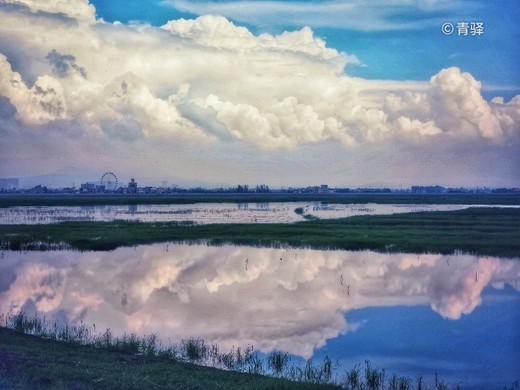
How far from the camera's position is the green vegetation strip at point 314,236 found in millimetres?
22375

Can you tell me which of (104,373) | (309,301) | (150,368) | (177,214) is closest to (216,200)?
(177,214)

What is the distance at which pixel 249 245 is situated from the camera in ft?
78.0

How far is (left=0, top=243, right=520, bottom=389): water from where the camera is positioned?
9.62 m

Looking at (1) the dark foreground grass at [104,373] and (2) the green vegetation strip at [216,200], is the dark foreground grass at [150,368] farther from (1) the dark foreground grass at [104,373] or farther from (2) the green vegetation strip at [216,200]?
(2) the green vegetation strip at [216,200]

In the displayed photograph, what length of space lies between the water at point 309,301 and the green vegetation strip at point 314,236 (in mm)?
1917

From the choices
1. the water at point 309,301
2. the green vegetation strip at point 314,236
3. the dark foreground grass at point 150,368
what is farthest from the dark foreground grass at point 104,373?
the green vegetation strip at point 314,236

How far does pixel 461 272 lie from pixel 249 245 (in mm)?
9416

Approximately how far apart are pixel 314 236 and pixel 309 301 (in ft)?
40.4

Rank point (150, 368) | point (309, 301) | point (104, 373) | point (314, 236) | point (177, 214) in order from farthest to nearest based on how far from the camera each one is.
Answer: point (177, 214)
point (314, 236)
point (309, 301)
point (150, 368)
point (104, 373)

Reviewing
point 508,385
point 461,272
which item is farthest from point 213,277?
point 508,385

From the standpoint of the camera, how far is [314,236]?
25609mm

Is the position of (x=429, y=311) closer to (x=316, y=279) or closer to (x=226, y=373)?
(x=316, y=279)

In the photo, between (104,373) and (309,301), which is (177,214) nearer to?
(309,301)

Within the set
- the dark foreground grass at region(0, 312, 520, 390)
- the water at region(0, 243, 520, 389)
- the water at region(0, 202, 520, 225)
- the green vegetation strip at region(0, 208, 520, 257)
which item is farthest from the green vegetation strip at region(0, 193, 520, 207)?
the dark foreground grass at region(0, 312, 520, 390)
